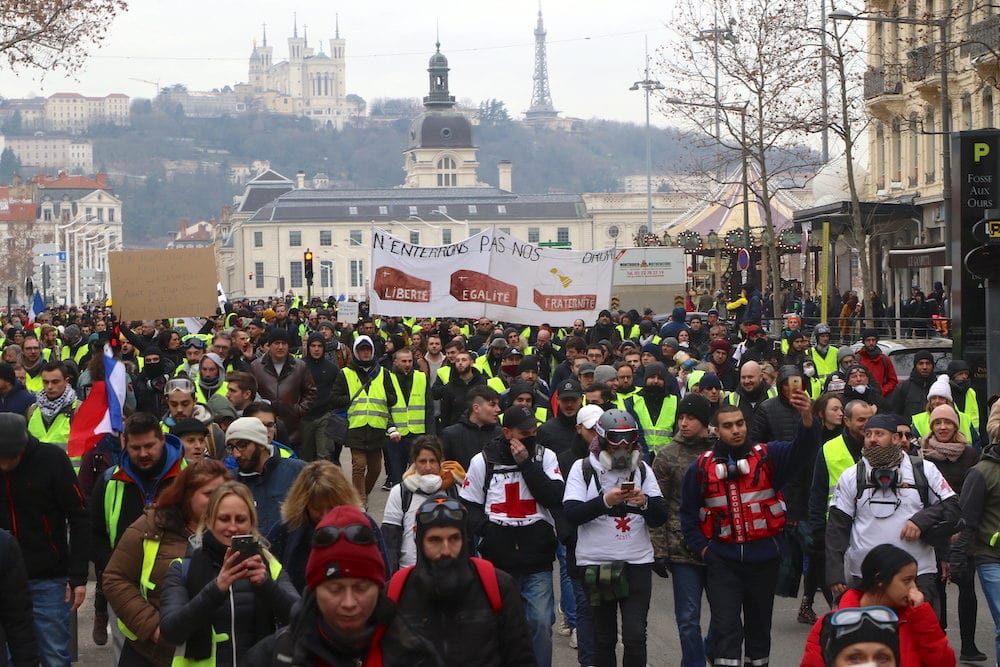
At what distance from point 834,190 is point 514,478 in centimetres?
4093

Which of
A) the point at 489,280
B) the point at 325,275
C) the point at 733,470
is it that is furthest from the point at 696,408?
the point at 325,275

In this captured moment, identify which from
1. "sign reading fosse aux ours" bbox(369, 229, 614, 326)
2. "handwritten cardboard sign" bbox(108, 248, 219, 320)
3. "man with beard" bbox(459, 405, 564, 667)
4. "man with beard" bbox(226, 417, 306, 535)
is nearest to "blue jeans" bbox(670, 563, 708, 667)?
"man with beard" bbox(459, 405, 564, 667)

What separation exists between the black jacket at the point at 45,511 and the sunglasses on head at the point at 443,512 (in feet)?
8.46

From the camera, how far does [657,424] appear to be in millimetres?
11180

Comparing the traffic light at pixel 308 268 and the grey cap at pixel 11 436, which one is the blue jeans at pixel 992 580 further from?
the traffic light at pixel 308 268

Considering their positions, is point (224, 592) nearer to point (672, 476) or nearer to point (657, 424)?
point (672, 476)

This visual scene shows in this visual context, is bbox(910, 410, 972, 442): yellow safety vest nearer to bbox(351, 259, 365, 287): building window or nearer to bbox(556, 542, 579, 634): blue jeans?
bbox(556, 542, 579, 634): blue jeans

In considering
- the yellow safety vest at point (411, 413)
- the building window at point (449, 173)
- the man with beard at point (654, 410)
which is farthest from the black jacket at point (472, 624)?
the building window at point (449, 173)

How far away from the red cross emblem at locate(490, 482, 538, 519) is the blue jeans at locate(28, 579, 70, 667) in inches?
77.5

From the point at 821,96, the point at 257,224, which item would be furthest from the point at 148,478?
the point at 257,224

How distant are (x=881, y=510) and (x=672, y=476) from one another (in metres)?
1.16

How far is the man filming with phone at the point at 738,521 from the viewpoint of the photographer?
7.42 m

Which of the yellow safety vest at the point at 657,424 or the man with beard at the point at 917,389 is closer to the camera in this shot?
the yellow safety vest at the point at 657,424

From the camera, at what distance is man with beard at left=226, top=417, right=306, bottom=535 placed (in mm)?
7211
